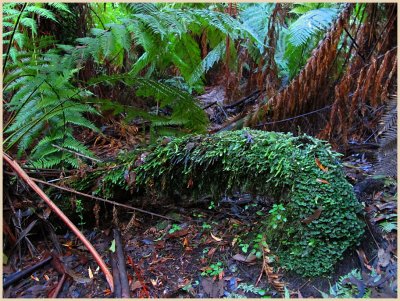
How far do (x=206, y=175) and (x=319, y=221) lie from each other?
0.74 meters

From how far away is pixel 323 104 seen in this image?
9.87ft

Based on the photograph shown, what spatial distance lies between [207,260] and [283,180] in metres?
0.64

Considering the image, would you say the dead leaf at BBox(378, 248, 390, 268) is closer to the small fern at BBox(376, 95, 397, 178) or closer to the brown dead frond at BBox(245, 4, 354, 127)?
the small fern at BBox(376, 95, 397, 178)

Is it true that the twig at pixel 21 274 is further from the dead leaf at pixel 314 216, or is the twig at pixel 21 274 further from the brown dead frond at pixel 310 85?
the brown dead frond at pixel 310 85

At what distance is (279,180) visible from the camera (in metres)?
1.96

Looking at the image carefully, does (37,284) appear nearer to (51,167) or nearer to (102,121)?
(51,167)

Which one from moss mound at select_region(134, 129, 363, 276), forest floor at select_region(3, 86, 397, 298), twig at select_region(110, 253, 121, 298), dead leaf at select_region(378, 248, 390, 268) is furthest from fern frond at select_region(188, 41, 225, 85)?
dead leaf at select_region(378, 248, 390, 268)

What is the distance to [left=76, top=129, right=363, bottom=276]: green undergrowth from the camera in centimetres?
180

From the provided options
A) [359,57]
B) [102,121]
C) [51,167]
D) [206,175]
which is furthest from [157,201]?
[359,57]

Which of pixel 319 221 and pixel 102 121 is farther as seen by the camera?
pixel 102 121

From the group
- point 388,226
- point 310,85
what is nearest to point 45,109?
point 310,85

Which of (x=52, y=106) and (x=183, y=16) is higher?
(x=183, y=16)

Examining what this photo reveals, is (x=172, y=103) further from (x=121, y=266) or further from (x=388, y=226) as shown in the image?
(x=388, y=226)

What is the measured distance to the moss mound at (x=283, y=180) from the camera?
1801 millimetres
